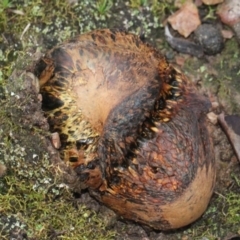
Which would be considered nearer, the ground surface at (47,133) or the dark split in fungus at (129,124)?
the dark split in fungus at (129,124)

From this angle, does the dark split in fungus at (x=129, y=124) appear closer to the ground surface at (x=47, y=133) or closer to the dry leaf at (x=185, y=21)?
the ground surface at (x=47, y=133)

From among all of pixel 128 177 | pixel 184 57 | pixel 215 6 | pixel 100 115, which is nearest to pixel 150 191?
pixel 128 177

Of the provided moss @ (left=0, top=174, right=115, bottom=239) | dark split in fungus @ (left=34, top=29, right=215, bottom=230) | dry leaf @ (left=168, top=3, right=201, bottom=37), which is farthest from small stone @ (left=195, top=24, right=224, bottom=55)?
moss @ (left=0, top=174, right=115, bottom=239)

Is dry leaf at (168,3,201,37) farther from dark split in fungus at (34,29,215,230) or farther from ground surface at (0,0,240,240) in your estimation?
dark split in fungus at (34,29,215,230)

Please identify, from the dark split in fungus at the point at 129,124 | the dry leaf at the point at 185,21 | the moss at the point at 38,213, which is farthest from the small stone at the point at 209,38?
the moss at the point at 38,213

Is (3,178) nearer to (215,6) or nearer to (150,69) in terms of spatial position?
(150,69)

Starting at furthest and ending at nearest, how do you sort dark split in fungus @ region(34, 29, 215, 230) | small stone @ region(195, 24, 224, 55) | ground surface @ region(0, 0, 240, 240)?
small stone @ region(195, 24, 224, 55) → ground surface @ region(0, 0, 240, 240) → dark split in fungus @ region(34, 29, 215, 230)

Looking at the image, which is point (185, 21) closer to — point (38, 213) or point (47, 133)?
point (47, 133)

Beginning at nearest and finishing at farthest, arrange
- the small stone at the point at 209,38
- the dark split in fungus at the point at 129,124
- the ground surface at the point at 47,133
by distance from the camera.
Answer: the dark split in fungus at the point at 129,124, the ground surface at the point at 47,133, the small stone at the point at 209,38
